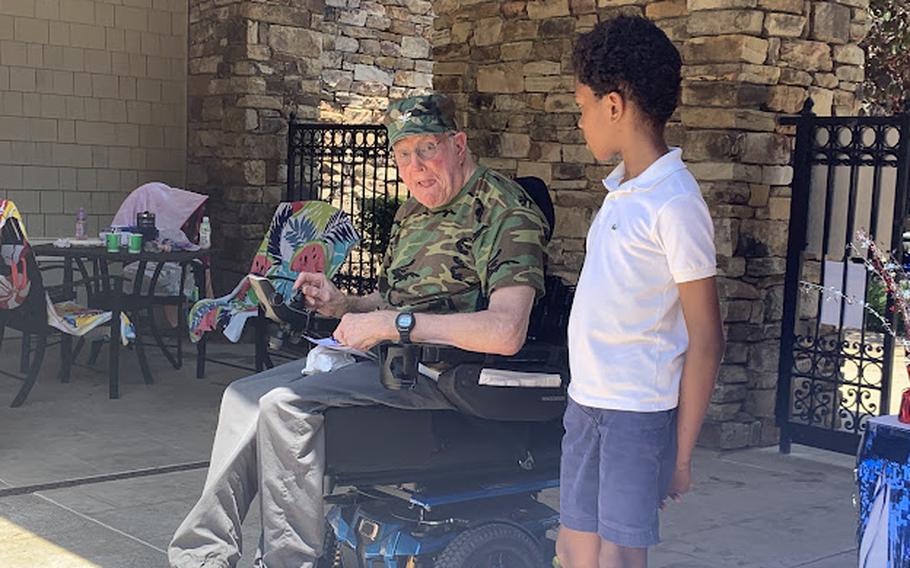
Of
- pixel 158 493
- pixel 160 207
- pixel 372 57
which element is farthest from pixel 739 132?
pixel 372 57

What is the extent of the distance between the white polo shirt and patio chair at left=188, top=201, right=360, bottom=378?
418 centimetres

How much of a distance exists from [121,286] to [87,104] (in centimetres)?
209

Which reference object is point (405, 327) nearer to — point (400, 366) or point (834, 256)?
point (400, 366)

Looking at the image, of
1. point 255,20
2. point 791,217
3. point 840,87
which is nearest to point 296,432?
point 791,217

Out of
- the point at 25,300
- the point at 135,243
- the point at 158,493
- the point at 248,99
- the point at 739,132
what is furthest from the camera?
the point at 248,99

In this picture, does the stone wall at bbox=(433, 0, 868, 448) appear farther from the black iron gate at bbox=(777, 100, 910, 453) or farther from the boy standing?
the boy standing

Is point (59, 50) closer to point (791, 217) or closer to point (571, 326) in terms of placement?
point (791, 217)

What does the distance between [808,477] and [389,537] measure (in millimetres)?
2674

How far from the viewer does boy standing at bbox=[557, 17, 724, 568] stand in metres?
2.31

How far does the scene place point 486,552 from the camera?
303 centimetres

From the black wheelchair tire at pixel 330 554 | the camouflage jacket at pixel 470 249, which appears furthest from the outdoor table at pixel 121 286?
the camouflage jacket at pixel 470 249

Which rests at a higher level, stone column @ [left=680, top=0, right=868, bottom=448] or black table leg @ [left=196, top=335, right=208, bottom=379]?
stone column @ [left=680, top=0, right=868, bottom=448]

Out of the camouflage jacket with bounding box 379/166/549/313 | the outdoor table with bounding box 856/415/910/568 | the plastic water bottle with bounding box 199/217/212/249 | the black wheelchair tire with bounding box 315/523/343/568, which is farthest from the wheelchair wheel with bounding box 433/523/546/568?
the plastic water bottle with bounding box 199/217/212/249

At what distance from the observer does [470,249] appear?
304 centimetres
